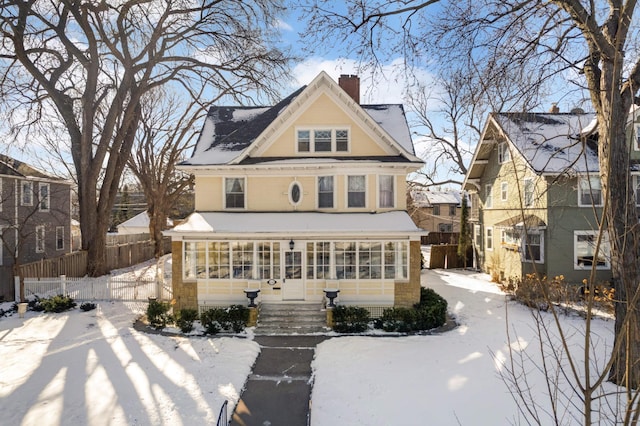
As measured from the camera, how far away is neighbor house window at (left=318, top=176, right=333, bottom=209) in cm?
1571

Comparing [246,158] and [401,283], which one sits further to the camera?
[246,158]

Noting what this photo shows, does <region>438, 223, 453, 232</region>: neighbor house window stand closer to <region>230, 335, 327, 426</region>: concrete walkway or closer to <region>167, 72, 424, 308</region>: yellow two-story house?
<region>167, 72, 424, 308</region>: yellow two-story house

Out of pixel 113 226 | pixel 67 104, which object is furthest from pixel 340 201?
pixel 113 226

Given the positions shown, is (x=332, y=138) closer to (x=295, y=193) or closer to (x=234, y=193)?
(x=295, y=193)

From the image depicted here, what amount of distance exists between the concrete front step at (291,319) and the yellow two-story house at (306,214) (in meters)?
0.43

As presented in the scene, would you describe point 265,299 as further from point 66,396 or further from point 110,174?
point 110,174

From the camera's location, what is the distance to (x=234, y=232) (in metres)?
14.1

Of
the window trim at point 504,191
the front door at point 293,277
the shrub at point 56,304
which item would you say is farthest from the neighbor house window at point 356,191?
the shrub at point 56,304

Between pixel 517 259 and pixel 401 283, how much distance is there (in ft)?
27.7

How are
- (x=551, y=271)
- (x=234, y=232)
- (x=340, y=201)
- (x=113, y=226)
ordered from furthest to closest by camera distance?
(x=113, y=226) → (x=551, y=271) → (x=340, y=201) → (x=234, y=232)

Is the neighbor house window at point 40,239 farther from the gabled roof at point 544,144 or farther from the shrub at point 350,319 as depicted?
the gabled roof at point 544,144

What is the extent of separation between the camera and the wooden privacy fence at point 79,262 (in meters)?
18.0

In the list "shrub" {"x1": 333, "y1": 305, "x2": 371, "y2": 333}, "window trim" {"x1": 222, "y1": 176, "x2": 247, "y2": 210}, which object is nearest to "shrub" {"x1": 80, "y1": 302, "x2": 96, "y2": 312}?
"window trim" {"x1": 222, "y1": 176, "x2": 247, "y2": 210}

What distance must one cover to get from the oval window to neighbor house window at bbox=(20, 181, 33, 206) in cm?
1923
